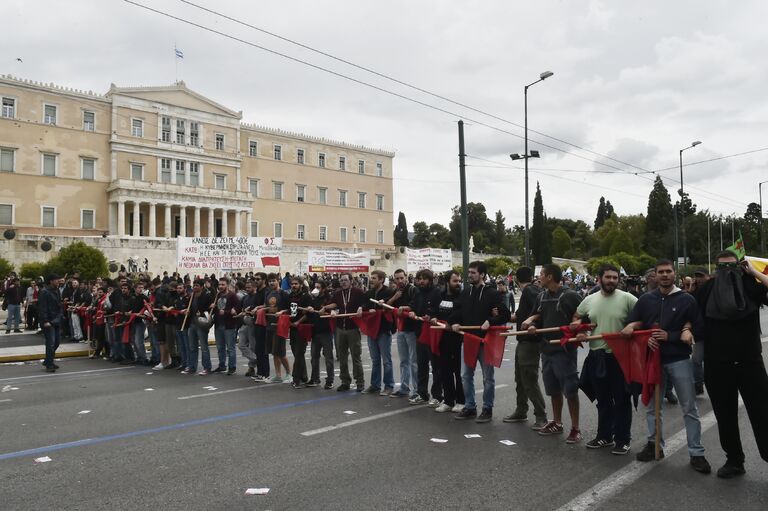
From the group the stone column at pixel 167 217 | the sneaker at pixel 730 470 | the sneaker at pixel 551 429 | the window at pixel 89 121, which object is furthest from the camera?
the stone column at pixel 167 217

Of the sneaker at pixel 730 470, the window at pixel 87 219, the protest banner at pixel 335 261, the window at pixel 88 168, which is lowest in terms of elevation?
the sneaker at pixel 730 470

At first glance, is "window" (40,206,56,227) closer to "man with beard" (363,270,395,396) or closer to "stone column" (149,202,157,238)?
"stone column" (149,202,157,238)

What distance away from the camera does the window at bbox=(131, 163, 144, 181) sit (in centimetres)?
5919

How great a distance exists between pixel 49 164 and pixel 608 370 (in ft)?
199

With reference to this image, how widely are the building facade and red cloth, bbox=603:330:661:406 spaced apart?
4973 centimetres

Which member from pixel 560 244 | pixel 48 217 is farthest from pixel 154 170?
pixel 560 244

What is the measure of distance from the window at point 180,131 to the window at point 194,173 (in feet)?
8.38

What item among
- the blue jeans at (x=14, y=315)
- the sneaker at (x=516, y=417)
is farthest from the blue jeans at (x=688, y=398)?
the blue jeans at (x=14, y=315)

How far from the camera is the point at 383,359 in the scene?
9766mm

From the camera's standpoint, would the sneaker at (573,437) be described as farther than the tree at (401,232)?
No

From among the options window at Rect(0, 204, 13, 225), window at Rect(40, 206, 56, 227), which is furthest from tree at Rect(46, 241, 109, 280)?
window at Rect(40, 206, 56, 227)

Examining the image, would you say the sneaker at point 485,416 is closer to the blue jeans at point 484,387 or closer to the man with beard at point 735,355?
the blue jeans at point 484,387

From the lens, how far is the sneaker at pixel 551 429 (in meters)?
6.92

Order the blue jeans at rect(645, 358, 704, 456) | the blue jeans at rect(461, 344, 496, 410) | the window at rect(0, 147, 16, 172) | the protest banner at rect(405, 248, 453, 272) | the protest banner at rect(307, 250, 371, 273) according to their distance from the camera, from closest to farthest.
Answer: the blue jeans at rect(645, 358, 704, 456), the blue jeans at rect(461, 344, 496, 410), the protest banner at rect(405, 248, 453, 272), the protest banner at rect(307, 250, 371, 273), the window at rect(0, 147, 16, 172)
